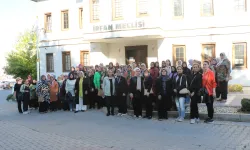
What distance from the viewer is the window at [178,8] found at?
18.3 metres

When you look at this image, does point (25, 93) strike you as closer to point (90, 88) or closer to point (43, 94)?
point (43, 94)

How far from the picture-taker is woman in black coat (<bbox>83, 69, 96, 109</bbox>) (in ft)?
41.6

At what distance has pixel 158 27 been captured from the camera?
679 inches

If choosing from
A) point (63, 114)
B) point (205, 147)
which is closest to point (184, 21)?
point (63, 114)

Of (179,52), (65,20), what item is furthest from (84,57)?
(179,52)

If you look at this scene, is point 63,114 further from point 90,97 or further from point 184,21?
point 184,21

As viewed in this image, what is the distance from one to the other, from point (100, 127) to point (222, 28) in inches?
455

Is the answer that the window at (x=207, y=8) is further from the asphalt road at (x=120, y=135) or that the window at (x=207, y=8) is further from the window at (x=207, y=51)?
the asphalt road at (x=120, y=135)

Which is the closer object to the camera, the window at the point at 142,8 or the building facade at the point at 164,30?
the building facade at the point at 164,30

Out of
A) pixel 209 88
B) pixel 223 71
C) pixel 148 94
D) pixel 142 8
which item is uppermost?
pixel 142 8

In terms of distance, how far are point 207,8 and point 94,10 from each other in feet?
26.8

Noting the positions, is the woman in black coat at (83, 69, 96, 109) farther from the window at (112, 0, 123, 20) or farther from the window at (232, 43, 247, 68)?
the window at (232, 43, 247, 68)

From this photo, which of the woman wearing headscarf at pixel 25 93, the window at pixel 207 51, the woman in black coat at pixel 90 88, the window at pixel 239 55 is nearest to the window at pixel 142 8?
the window at pixel 207 51

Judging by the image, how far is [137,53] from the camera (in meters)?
20.5
